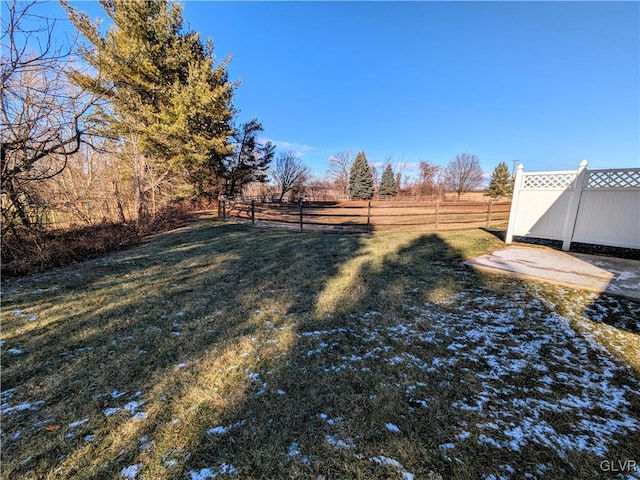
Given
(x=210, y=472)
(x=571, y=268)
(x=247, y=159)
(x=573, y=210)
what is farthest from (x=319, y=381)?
(x=247, y=159)

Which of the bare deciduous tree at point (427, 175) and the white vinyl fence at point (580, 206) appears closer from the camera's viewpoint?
the white vinyl fence at point (580, 206)

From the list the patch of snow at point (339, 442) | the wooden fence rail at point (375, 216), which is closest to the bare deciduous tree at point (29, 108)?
the patch of snow at point (339, 442)

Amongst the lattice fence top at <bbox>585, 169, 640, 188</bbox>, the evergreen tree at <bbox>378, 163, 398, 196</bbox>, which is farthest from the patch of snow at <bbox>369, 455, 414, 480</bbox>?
the evergreen tree at <bbox>378, 163, 398, 196</bbox>

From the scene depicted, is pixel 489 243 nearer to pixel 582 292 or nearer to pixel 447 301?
pixel 582 292

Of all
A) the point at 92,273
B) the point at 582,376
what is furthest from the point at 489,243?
the point at 92,273

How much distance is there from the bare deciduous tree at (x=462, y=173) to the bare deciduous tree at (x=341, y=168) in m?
16.0

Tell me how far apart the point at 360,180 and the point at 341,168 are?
7.68m

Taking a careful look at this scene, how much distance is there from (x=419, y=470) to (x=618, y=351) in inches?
87.4

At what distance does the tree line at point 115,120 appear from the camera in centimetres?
366

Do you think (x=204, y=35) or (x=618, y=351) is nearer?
(x=618, y=351)

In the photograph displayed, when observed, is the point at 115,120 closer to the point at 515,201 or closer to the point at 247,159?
the point at 247,159

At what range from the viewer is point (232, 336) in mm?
2539

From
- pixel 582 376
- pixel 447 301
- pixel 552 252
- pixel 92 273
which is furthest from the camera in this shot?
pixel 552 252

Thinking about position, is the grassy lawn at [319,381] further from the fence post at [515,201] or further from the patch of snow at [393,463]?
the fence post at [515,201]
